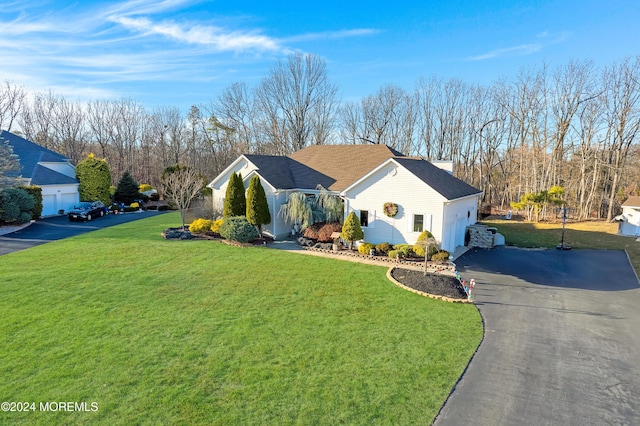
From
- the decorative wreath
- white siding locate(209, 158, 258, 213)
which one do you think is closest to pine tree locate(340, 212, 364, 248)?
the decorative wreath

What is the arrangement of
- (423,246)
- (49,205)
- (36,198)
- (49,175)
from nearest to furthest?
1. (423,246)
2. (36,198)
3. (49,205)
4. (49,175)

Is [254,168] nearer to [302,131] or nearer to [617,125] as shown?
[302,131]

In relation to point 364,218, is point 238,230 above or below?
below

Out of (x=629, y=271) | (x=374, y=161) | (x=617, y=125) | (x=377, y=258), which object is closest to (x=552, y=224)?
(x=617, y=125)

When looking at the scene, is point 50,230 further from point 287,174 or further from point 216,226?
point 287,174

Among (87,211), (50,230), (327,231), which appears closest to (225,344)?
(327,231)

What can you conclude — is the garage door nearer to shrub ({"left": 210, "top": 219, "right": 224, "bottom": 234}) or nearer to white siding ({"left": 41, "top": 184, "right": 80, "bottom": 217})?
white siding ({"left": 41, "top": 184, "right": 80, "bottom": 217})
